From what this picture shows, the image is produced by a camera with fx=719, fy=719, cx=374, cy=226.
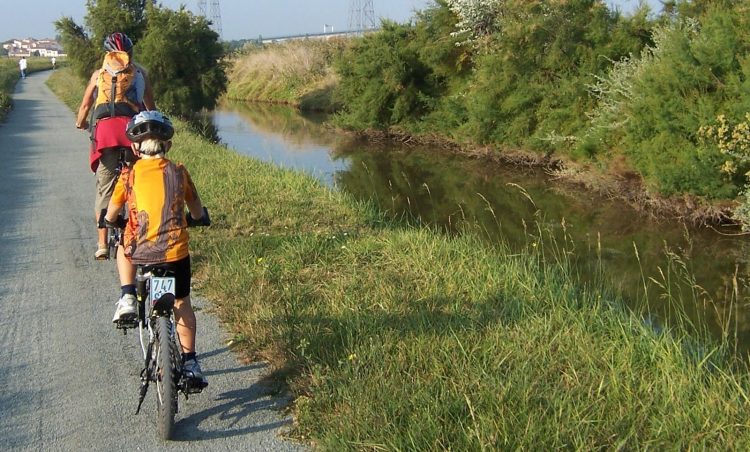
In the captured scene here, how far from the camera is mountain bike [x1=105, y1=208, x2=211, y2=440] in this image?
3.60 m

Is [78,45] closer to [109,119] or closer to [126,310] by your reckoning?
[109,119]

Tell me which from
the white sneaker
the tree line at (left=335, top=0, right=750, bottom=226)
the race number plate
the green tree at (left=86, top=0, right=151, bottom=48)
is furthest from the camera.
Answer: the green tree at (left=86, top=0, right=151, bottom=48)

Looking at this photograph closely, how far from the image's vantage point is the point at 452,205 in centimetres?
1466

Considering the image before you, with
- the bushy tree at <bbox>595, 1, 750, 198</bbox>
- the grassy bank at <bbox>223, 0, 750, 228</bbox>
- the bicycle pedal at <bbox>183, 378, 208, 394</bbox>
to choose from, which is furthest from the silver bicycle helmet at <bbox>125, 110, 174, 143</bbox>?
the bushy tree at <bbox>595, 1, 750, 198</bbox>

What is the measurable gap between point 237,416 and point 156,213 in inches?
47.3

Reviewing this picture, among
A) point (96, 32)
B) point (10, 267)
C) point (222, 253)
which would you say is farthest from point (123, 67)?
point (96, 32)

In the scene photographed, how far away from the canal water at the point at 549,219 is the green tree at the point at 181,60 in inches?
97.6

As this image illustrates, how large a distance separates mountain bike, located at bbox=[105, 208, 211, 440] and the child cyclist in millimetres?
60

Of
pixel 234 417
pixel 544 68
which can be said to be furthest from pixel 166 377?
pixel 544 68

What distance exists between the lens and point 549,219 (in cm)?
1355

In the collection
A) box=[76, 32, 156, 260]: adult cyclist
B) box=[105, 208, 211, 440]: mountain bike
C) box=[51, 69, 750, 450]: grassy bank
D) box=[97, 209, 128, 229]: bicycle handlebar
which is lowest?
box=[51, 69, 750, 450]: grassy bank

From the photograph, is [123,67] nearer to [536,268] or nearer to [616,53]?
[536,268]

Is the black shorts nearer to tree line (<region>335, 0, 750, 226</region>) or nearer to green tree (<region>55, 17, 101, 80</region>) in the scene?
tree line (<region>335, 0, 750, 226</region>)

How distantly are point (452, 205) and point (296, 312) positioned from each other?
31.9 ft
